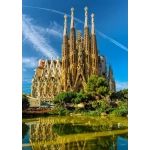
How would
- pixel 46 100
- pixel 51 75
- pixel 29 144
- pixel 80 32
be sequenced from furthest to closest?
pixel 80 32 → pixel 51 75 → pixel 46 100 → pixel 29 144

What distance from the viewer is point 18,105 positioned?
8.20 feet

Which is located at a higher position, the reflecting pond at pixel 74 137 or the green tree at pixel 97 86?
the green tree at pixel 97 86

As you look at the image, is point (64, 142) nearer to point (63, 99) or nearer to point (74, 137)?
point (74, 137)

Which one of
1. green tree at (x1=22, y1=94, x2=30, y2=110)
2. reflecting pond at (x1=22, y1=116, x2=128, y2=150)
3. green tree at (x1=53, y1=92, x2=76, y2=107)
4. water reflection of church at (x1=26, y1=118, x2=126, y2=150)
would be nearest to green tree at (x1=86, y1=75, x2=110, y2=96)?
green tree at (x1=53, y1=92, x2=76, y2=107)

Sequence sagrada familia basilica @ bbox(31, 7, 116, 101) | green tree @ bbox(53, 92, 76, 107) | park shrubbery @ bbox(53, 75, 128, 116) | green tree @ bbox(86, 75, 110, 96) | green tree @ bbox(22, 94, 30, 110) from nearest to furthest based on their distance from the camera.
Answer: green tree @ bbox(22, 94, 30, 110)
park shrubbery @ bbox(53, 75, 128, 116)
green tree @ bbox(53, 92, 76, 107)
green tree @ bbox(86, 75, 110, 96)
sagrada familia basilica @ bbox(31, 7, 116, 101)

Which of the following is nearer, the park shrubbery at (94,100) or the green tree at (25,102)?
the green tree at (25,102)

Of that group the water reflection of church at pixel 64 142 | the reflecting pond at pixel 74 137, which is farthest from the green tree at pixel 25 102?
the water reflection of church at pixel 64 142

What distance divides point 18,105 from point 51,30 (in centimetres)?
247

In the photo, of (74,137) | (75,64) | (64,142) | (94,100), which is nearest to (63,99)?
(94,100)

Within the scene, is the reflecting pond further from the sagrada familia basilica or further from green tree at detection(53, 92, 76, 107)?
the sagrada familia basilica

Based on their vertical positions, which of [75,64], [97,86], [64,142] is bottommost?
[64,142]

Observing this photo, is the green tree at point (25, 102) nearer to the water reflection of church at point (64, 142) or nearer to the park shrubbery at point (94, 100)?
the park shrubbery at point (94, 100)
